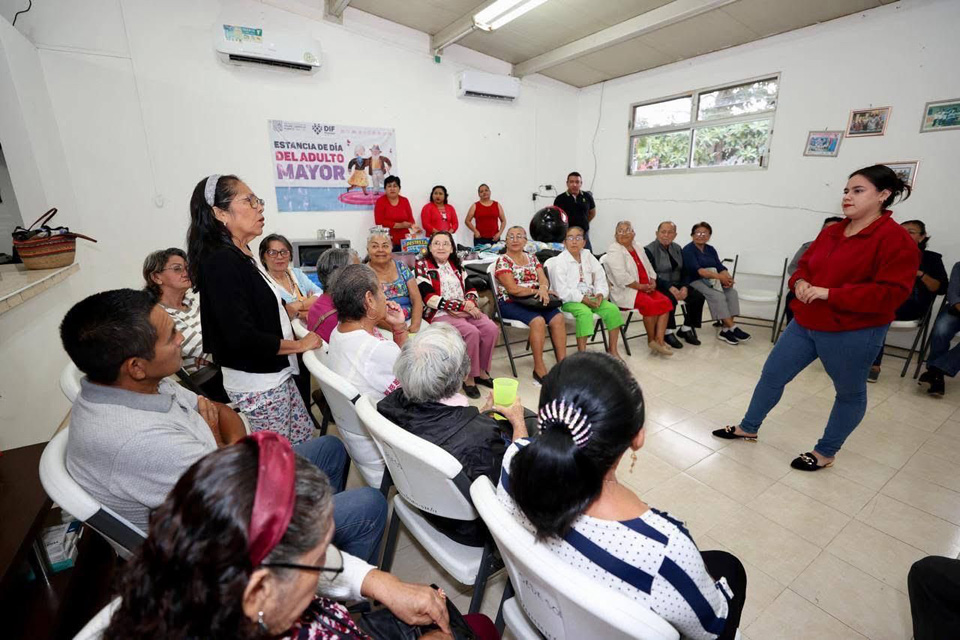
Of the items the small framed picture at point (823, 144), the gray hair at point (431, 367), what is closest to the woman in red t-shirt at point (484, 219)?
the small framed picture at point (823, 144)

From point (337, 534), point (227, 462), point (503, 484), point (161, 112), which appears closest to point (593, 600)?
point (503, 484)

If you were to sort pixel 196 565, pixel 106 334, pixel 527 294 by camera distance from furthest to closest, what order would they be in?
pixel 527 294 < pixel 106 334 < pixel 196 565

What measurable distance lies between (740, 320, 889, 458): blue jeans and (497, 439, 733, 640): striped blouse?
64.3 inches

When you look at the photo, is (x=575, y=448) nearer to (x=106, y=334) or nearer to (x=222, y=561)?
(x=222, y=561)

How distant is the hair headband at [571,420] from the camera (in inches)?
29.9

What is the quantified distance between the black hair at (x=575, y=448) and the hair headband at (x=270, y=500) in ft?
1.34

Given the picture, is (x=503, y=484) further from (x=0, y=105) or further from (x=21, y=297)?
(x=0, y=105)

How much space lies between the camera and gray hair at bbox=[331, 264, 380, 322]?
161 centimetres

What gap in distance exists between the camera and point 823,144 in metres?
4.27

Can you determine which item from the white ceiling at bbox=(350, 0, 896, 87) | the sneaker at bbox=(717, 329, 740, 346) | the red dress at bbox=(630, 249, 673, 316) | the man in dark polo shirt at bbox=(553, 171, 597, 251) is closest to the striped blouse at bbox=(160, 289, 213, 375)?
the red dress at bbox=(630, 249, 673, 316)

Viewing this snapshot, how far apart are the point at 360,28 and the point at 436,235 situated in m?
3.13

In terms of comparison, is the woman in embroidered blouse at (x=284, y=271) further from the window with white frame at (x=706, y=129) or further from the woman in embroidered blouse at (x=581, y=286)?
the window with white frame at (x=706, y=129)

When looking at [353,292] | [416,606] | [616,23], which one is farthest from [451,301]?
[616,23]

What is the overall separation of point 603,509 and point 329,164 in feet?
15.9
